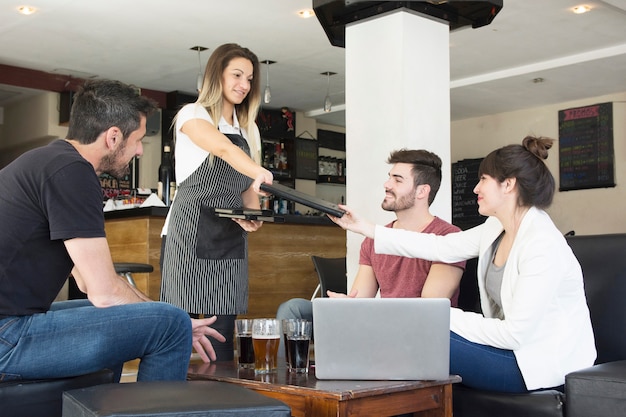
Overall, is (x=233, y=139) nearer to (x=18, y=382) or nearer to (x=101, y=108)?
(x=101, y=108)

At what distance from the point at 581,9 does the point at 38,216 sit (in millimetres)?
4950

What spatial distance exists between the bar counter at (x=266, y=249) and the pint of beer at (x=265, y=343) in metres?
3.18

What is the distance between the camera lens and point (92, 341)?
1896mm

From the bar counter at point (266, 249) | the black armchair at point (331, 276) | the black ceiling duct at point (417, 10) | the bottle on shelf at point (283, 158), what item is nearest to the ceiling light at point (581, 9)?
the black ceiling duct at point (417, 10)

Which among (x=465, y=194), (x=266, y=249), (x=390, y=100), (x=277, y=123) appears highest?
(x=277, y=123)

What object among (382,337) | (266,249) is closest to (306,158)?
(266,249)

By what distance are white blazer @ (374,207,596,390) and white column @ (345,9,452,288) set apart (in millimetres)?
1378

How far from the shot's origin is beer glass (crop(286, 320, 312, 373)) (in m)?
2.04

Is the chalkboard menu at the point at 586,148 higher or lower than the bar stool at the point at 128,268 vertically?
higher

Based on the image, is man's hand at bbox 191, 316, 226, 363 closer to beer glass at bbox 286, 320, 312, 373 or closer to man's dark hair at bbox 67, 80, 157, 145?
beer glass at bbox 286, 320, 312, 373

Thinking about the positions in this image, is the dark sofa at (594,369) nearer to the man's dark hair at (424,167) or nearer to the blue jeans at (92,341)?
the man's dark hair at (424,167)

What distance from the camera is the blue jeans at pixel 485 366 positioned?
223cm

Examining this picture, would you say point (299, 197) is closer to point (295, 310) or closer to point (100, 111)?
point (295, 310)

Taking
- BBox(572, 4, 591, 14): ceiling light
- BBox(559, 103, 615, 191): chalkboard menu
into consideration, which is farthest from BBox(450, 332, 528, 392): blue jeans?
BBox(559, 103, 615, 191): chalkboard menu
